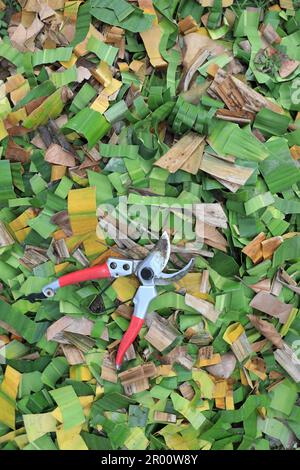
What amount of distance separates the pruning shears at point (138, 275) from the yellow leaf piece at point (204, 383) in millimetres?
182

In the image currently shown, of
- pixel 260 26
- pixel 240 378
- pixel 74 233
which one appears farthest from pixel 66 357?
pixel 260 26

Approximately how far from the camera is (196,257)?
127 centimetres

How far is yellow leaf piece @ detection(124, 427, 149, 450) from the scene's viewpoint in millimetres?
1246

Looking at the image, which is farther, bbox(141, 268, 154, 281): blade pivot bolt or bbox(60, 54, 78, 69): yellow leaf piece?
bbox(60, 54, 78, 69): yellow leaf piece

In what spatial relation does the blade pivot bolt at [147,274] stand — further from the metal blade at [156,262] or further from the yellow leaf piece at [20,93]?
the yellow leaf piece at [20,93]

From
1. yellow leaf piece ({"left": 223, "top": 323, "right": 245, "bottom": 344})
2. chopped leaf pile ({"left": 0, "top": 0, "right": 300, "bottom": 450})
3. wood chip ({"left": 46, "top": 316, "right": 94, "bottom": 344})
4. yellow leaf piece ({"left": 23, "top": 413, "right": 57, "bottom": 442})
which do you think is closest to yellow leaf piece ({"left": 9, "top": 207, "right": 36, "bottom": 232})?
chopped leaf pile ({"left": 0, "top": 0, "right": 300, "bottom": 450})

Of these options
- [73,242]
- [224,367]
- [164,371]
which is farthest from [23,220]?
[224,367]

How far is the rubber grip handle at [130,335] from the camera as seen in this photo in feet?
3.97

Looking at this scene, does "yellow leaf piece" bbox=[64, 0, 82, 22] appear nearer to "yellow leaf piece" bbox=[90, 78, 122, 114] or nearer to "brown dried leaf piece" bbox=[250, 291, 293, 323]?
"yellow leaf piece" bbox=[90, 78, 122, 114]

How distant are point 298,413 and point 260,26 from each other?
3.23ft

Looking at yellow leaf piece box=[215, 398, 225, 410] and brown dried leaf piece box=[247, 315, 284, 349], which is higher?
brown dried leaf piece box=[247, 315, 284, 349]

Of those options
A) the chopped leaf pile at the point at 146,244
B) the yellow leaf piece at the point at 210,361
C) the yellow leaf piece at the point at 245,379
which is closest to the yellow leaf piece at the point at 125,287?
the chopped leaf pile at the point at 146,244

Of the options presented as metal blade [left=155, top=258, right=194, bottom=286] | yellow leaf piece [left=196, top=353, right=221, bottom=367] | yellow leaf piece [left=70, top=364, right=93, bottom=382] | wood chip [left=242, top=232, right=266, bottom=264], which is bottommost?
yellow leaf piece [left=196, top=353, right=221, bottom=367]

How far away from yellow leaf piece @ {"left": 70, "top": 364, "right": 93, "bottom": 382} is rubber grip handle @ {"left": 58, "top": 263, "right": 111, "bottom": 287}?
0.20 m
